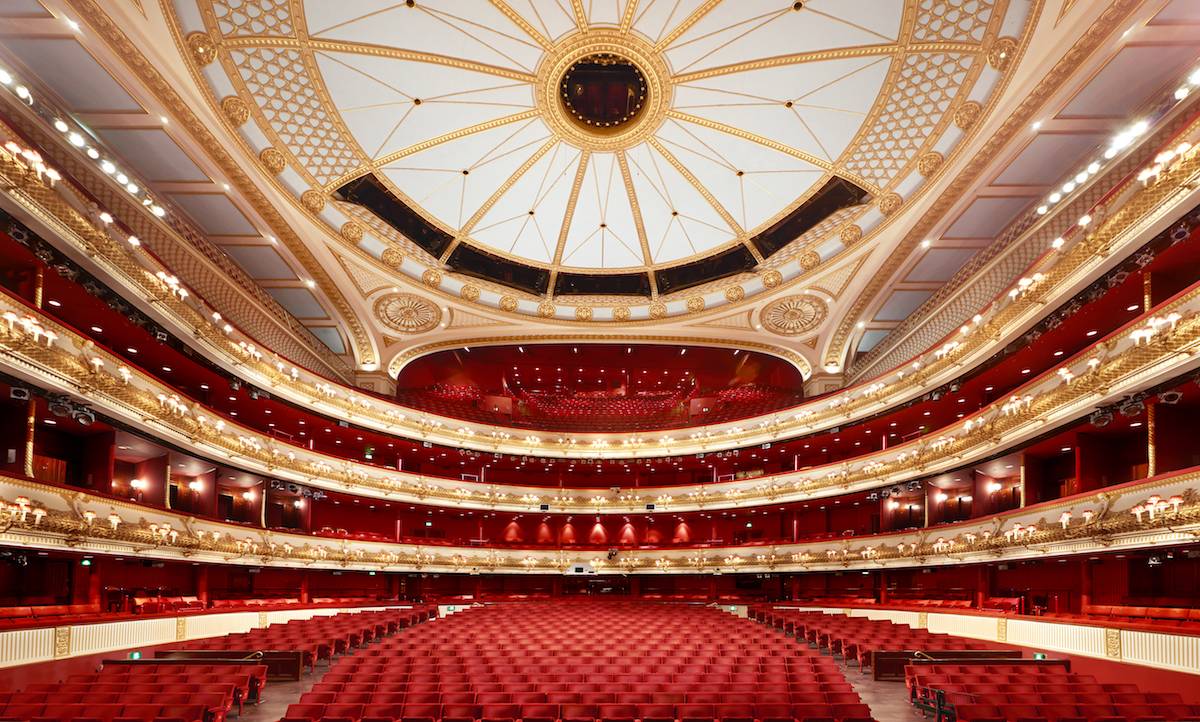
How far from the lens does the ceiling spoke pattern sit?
53.5 feet

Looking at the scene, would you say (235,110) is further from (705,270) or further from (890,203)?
(890,203)

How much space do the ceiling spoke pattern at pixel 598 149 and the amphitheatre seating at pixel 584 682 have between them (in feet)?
41.7

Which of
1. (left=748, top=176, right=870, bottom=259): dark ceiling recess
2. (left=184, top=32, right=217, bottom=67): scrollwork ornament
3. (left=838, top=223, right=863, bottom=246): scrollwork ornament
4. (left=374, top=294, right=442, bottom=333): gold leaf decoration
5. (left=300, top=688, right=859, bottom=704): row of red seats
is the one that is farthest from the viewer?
(left=374, top=294, right=442, bottom=333): gold leaf decoration

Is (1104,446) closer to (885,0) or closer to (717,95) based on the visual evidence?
(885,0)

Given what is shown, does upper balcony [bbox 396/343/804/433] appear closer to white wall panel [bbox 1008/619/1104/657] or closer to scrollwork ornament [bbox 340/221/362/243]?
scrollwork ornament [bbox 340/221/362/243]

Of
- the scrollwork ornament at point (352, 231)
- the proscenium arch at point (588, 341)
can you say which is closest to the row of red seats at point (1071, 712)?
the scrollwork ornament at point (352, 231)

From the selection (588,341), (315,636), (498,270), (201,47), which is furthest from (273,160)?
(588,341)

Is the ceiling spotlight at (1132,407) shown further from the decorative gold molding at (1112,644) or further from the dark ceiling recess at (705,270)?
the dark ceiling recess at (705,270)

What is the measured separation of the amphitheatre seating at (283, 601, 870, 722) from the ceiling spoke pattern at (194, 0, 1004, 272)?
501 inches

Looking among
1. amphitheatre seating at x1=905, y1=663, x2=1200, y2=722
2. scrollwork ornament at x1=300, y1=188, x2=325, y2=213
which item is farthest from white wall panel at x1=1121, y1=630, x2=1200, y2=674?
scrollwork ornament at x1=300, y1=188, x2=325, y2=213

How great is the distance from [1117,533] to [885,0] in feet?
36.8

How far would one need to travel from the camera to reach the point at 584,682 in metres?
9.66

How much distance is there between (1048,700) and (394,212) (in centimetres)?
2042

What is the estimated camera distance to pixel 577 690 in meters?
9.06
